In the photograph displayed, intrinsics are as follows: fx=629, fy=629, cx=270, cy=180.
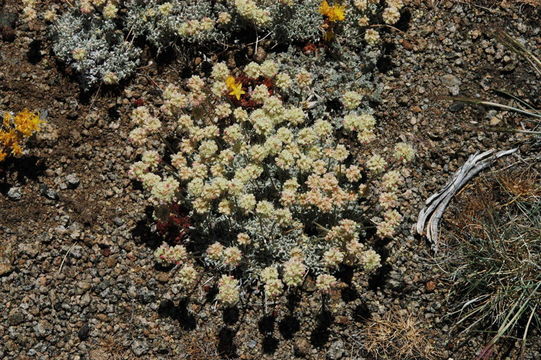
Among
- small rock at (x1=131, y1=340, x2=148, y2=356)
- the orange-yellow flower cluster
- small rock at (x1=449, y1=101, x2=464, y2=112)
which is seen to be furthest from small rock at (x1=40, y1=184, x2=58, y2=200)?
Answer: small rock at (x1=449, y1=101, x2=464, y2=112)

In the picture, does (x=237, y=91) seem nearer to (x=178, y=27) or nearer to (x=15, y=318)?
(x=178, y=27)

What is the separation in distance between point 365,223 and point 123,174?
2744 millimetres

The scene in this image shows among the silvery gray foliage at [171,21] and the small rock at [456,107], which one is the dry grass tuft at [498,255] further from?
the silvery gray foliage at [171,21]

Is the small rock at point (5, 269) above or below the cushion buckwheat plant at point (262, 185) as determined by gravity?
below

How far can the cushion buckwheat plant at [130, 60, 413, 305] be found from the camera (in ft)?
20.1

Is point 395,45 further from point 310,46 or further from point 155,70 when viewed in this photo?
point 155,70

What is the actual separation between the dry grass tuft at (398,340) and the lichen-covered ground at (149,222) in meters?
0.06

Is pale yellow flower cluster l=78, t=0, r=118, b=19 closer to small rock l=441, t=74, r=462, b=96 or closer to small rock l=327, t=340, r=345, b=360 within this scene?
small rock l=441, t=74, r=462, b=96

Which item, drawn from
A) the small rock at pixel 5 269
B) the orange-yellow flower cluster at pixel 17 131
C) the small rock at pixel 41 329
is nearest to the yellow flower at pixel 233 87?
the orange-yellow flower cluster at pixel 17 131

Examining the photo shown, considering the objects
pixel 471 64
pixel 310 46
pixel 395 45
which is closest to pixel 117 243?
pixel 310 46

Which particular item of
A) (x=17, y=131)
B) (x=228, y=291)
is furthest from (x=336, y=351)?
(x=17, y=131)

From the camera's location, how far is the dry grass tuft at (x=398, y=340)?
21.2 feet

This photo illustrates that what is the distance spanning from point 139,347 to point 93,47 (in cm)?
344

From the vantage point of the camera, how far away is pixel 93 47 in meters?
7.30
